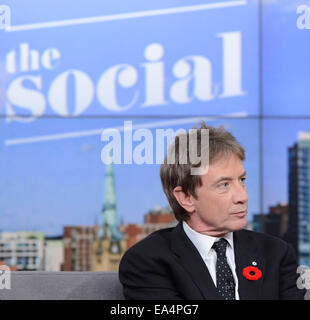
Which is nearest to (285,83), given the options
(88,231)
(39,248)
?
(88,231)

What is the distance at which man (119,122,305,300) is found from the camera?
4.62 ft

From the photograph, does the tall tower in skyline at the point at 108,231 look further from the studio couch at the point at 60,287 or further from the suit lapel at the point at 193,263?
the suit lapel at the point at 193,263

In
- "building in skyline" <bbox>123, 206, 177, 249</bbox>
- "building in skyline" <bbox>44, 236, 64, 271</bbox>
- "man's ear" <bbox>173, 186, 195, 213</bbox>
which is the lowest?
"building in skyline" <bbox>44, 236, 64, 271</bbox>

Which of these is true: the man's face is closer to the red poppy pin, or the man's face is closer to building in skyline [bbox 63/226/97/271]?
the red poppy pin

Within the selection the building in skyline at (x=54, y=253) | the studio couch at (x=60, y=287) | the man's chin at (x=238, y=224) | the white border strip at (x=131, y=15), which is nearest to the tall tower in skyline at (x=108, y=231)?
the building in skyline at (x=54, y=253)

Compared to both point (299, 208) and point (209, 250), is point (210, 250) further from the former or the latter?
point (299, 208)

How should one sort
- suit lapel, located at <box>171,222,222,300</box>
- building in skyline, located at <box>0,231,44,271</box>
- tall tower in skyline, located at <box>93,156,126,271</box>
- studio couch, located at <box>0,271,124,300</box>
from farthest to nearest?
tall tower in skyline, located at <box>93,156,126,271</box>
building in skyline, located at <box>0,231,44,271</box>
studio couch, located at <box>0,271,124,300</box>
suit lapel, located at <box>171,222,222,300</box>

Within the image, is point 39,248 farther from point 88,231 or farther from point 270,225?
point 270,225

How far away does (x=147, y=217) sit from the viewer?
13.2 ft

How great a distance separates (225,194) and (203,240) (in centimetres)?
13

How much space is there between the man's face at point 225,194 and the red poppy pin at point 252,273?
0.10 metres

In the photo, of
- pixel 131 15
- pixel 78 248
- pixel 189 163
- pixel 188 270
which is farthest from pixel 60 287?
pixel 131 15

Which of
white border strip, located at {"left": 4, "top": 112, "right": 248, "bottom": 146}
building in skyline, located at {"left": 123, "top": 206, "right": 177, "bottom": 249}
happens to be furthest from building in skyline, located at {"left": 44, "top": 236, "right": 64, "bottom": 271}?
white border strip, located at {"left": 4, "top": 112, "right": 248, "bottom": 146}
